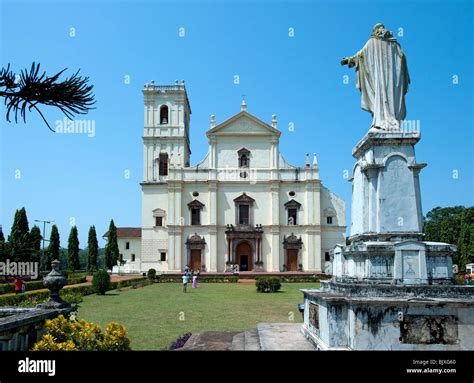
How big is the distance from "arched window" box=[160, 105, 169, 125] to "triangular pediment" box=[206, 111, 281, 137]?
5.13m

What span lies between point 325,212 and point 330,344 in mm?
36209

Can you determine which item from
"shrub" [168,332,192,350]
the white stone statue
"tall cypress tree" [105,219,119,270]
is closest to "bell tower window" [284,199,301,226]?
"tall cypress tree" [105,219,119,270]

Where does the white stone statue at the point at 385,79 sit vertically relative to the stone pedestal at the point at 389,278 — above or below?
above

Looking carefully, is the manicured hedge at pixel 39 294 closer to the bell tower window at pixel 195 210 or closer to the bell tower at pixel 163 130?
the bell tower window at pixel 195 210

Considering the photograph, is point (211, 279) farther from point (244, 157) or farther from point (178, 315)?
point (178, 315)

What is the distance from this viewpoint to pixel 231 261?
40781mm

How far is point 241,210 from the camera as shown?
41719 mm

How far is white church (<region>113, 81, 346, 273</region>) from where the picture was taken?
41.0 meters

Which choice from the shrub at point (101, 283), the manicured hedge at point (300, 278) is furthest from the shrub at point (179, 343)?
the manicured hedge at point (300, 278)

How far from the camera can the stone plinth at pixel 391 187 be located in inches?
290

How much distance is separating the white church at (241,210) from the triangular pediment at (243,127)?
91 mm

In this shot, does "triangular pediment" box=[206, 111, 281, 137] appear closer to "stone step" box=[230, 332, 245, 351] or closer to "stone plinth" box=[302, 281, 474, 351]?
"stone step" box=[230, 332, 245, 351]
